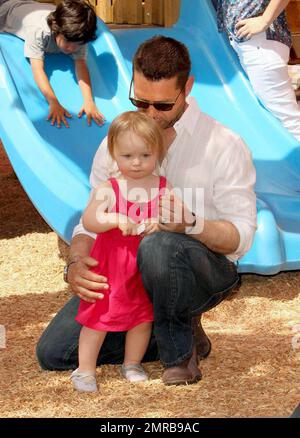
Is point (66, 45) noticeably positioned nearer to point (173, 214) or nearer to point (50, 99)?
point (50, 99)

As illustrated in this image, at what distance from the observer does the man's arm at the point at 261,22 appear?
5957mm

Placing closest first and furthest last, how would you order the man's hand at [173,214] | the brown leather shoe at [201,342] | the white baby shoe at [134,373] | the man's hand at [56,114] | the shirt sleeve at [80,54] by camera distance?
the man's hand at [173,214] → the white baby shoe at [134,373] → the brown leather shoe at [201,342] → the man's hand at [56,114] → the shirt sleeve at [80,54]

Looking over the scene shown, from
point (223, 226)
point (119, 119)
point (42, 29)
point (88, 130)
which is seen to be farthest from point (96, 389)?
point (42, 29)

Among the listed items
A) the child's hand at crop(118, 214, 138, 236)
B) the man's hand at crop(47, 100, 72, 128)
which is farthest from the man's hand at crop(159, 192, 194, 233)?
the man's hand at crop(47, 100, 72, 128)

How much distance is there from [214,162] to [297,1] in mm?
6920

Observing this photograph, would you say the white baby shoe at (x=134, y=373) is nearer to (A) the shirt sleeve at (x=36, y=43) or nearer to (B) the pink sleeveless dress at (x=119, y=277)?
(B) the pink sleeveless dress at (x=119, y=277)

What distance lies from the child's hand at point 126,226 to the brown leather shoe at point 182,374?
1.78 ft

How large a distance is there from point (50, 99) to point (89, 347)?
2.28 metres

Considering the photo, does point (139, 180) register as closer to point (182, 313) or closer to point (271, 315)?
point (182, 313)

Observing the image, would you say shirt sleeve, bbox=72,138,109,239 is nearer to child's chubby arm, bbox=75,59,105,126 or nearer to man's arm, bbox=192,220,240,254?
man's arm, bbox=192,220,240,254

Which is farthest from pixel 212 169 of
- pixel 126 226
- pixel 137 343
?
pixel 137 343

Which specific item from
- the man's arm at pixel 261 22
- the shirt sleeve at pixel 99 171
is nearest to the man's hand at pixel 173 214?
the shirt sleeve at pixel 99 171

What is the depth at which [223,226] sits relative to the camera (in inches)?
134

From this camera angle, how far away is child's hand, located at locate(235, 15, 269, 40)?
604cm
